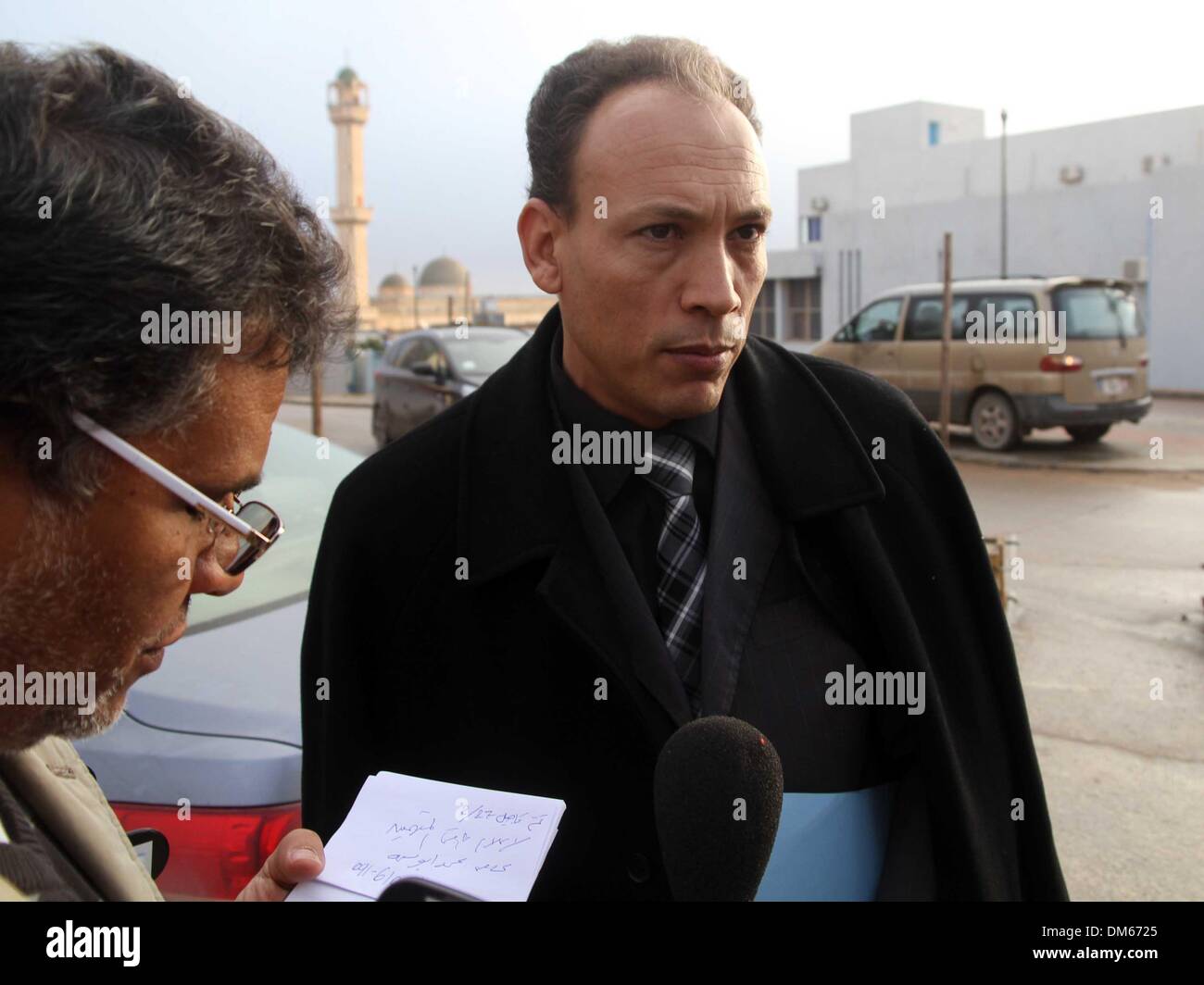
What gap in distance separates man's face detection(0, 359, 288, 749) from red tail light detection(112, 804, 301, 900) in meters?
1.22

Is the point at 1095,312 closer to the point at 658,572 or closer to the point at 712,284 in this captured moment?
the point at 712,284

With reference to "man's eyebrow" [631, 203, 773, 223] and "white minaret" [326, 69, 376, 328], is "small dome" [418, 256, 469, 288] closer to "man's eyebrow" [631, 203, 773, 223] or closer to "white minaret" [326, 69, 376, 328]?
"white minaret" [326, 69, 376, 328]

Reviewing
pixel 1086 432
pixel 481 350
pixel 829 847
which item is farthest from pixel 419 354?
pixel 829 847

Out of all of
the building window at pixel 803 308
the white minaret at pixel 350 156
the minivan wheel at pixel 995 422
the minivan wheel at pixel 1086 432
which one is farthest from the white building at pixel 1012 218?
the white minaret at pixel 350 156

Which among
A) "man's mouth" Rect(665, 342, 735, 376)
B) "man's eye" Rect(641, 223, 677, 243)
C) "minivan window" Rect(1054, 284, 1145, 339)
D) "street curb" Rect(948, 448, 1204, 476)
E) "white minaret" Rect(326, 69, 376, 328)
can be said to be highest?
→ "white minaret" Rect(326, 69, 376, 328)

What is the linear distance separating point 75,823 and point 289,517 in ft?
8.72

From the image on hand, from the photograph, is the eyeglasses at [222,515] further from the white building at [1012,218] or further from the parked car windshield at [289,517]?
the white building at [1012,218]

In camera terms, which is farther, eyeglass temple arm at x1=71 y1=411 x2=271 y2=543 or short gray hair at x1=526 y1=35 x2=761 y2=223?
short gray hair at x1=526 y1=35 x2=761 y2=223

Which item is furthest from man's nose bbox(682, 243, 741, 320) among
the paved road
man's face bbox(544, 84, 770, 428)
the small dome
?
the small dome

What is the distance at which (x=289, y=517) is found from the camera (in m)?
3.96

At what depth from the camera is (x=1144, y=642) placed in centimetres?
670

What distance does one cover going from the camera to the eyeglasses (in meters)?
1.12

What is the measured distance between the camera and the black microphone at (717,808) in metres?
1.38
